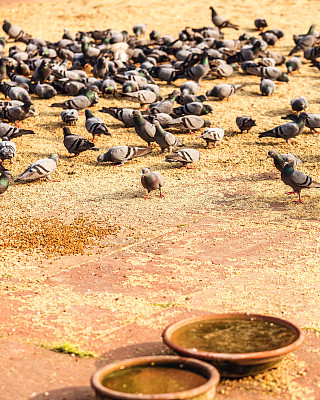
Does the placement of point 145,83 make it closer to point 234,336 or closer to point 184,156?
point 184,156

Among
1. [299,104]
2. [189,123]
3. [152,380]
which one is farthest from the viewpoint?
[299,104]

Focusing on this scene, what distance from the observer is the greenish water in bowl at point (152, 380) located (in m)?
3.99

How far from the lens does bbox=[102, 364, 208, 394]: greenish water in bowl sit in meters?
3.99

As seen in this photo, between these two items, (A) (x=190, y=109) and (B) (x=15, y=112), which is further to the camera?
(A) (x=190, y=109)

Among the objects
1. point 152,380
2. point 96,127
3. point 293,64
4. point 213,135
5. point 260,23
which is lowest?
point 96,127

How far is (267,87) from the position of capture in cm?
1502

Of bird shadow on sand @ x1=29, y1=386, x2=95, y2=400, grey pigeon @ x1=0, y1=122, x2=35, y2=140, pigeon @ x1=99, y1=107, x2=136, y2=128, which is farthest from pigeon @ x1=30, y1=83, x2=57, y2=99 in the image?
bird shadow on sand @ x1=29, y1=386, x2=95, y2=400

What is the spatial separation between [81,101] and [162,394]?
10566 mm

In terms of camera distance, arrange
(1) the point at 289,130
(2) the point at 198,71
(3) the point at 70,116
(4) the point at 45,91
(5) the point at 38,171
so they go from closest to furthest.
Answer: (5) the point at 38,171 → (1) the point at 289,130 → (3) the point at 70,116 → (4) the point at 45,91 → (2) the point at 198,71

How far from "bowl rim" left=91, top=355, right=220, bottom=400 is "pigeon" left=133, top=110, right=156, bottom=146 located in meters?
7.75

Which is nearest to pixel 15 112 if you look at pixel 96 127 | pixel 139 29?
pixel 96 127

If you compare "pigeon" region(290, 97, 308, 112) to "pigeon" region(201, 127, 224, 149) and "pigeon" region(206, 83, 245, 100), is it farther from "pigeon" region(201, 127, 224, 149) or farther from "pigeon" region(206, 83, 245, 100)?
"pigeon" region(201, 127, 224, 149)

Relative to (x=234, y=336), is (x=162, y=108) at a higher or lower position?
lower

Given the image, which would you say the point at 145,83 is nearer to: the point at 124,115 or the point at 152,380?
the point at 124,115
